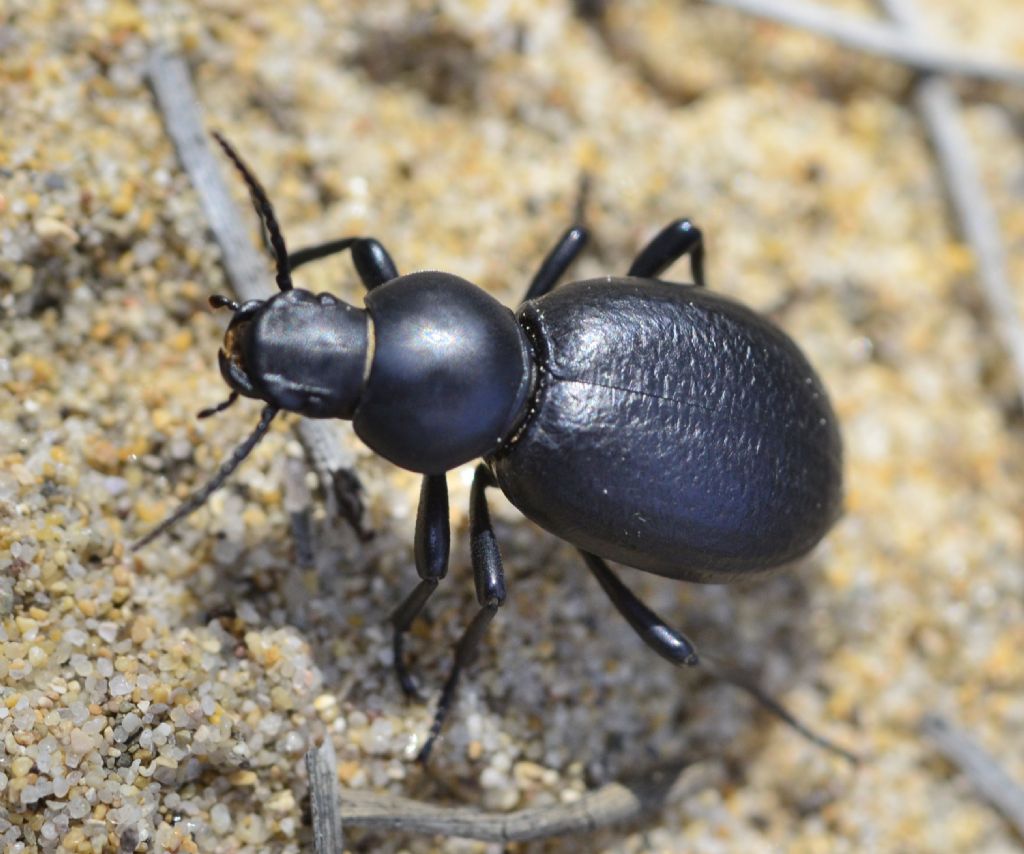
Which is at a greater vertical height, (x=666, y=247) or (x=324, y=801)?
(x=666, y=247)

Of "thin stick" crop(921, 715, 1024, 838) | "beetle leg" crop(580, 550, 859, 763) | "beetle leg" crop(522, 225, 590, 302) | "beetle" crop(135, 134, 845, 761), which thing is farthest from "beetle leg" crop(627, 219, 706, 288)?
"thin stick" crop(921, 715, 1024, 838)

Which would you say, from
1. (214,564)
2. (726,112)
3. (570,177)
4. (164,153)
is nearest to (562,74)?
(570,177)

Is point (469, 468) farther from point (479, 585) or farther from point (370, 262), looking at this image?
point (370, 262)

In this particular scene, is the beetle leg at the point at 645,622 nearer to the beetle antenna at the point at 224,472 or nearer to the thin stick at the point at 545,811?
the thin stick at the point at 545,811

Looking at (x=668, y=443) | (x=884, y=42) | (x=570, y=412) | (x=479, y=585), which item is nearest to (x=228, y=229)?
(x=570, y=412)

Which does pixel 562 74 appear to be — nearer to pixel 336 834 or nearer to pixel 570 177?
pixel 570 177
